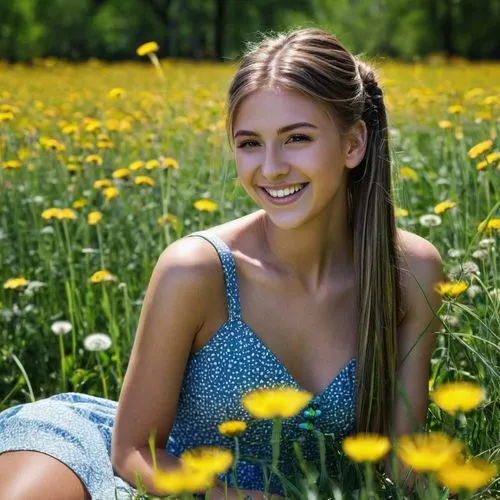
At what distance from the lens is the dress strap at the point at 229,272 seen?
209cm

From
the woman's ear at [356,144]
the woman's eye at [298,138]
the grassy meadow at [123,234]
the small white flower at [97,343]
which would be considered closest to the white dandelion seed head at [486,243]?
the grassy meadow at [123,234]

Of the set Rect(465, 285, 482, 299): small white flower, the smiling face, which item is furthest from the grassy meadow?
the smiling face

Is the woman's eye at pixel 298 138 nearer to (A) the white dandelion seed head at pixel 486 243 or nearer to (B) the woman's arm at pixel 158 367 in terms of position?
(B) the woman's arm at pixel 158 367

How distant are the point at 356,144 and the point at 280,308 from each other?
365mm

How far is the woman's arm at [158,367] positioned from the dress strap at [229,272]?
9cm

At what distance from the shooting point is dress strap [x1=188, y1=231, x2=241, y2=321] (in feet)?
6.84

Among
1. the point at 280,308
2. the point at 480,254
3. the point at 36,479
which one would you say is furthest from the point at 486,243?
the point at 36,479

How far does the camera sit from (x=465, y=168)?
3.07 metres

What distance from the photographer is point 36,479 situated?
→ 6.45 ft

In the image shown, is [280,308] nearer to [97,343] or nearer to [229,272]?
[229,272]

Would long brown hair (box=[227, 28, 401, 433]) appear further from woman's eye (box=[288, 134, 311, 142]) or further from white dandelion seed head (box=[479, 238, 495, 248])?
white dandelion seed head (box=[479, 238, 495, 248])

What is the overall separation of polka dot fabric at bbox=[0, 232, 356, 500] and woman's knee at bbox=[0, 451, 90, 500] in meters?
0.03

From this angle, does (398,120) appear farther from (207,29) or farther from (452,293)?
(207,29)

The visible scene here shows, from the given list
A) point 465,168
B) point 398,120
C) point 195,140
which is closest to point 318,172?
point 465,168
